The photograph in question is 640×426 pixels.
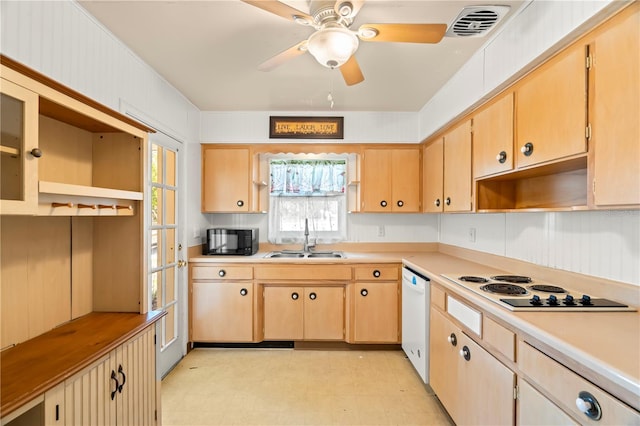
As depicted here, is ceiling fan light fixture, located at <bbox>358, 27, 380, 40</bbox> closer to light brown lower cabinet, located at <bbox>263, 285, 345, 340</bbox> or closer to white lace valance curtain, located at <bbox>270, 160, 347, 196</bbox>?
white lace valance curtain, located at <bbox>270, 160, 347, 196</bbox>

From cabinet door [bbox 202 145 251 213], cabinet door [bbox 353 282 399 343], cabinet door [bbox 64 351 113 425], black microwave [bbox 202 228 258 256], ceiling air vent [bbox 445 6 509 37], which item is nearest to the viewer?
cabinet door [bbox 64 351 113 425]

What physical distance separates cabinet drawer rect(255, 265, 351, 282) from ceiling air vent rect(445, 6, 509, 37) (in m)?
2.05

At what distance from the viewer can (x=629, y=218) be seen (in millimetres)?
1344

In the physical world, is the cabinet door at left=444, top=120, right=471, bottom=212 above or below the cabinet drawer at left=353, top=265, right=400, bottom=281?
above

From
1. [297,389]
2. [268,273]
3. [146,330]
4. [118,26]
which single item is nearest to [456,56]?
[118,26]

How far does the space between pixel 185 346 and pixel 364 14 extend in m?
3.07

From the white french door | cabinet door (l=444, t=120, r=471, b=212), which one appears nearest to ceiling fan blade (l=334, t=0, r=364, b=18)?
cabinet door (l=444, t=120, r=471, b=212)

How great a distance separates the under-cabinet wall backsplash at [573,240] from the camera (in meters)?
1.35

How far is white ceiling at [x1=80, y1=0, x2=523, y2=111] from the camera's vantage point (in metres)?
1.59

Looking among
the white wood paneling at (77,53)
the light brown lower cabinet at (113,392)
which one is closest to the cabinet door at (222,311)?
the light brown lower cabinet at (113,392)

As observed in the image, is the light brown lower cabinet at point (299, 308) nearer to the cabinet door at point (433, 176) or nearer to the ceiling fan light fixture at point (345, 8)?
the cabinet door at point (433, 176)

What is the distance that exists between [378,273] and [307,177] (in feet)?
4.43

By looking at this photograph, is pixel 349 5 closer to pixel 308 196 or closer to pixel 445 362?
pixel 445 362

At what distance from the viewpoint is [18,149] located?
1.01m
